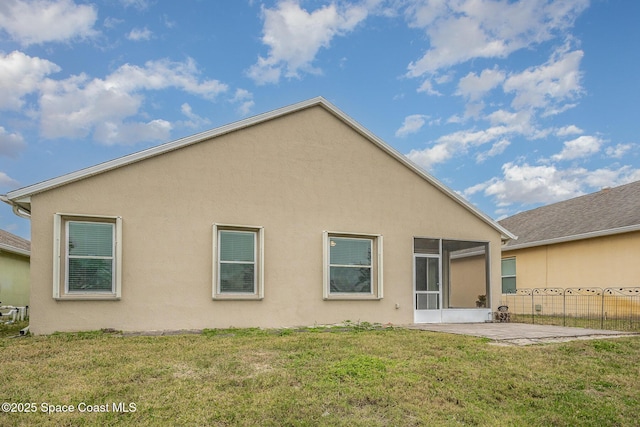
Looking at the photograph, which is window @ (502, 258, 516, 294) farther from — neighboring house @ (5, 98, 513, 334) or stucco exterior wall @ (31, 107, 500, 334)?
stucco exterior wall @ (31, 107, 500, 334)

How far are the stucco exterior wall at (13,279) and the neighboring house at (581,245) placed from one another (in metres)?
21.2

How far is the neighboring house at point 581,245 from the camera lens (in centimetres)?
1551

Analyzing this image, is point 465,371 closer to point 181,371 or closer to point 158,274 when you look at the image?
point 181,371

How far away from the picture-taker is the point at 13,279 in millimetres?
17891

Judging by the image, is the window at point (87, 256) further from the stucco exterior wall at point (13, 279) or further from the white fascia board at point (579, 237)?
the white fascia board at point (579, 237)

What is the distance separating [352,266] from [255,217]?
3040 millimetres

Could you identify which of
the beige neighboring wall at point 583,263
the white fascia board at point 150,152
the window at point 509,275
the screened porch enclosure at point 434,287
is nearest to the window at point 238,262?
the white fascia board at point 150,152

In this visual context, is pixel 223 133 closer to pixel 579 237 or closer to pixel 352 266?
pixel 352 266

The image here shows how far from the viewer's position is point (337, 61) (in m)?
16.1

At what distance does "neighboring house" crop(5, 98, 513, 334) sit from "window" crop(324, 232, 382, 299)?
0.04 meters

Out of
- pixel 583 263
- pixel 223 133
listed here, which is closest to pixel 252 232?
pixel 223 133

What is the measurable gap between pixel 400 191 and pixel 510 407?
8.56m

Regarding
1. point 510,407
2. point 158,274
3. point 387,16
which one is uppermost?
point 387,16

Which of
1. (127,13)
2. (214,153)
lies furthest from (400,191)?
(127,13)
